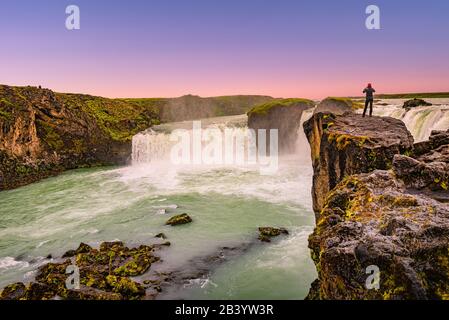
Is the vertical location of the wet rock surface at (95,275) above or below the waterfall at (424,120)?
below

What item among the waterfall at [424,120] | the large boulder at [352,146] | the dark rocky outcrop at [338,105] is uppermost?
the dark rocky outcrop at [338,105]

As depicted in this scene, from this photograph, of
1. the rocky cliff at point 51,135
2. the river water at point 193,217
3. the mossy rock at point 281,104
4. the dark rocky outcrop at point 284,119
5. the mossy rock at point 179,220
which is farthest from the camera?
the mossy rock at point 281,104

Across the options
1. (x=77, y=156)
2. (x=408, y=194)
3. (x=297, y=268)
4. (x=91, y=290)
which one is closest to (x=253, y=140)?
(x=77, y=156)

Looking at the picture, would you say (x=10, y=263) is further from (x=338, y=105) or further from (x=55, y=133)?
(x=338, y=105)

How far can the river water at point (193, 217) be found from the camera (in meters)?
14.9

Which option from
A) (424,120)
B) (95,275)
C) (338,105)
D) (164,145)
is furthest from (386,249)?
(164,145)

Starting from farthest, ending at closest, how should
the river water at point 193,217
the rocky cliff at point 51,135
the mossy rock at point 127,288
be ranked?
the rocky cliff at point 51,135 → the river water at point 193,217 → the mossy rock at point 127,288

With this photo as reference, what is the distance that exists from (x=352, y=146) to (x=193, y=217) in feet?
46.0

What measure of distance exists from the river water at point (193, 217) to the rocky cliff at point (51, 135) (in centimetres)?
440

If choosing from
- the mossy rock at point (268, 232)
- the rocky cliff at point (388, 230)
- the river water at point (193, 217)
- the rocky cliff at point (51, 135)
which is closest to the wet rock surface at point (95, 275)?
the river water at point (193, 217)

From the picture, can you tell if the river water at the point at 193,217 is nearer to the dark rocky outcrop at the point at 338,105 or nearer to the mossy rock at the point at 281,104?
the dark rocky outcrop at the point at 338,105

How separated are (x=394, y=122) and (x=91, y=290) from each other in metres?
14.9

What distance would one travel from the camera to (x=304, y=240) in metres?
18.5
